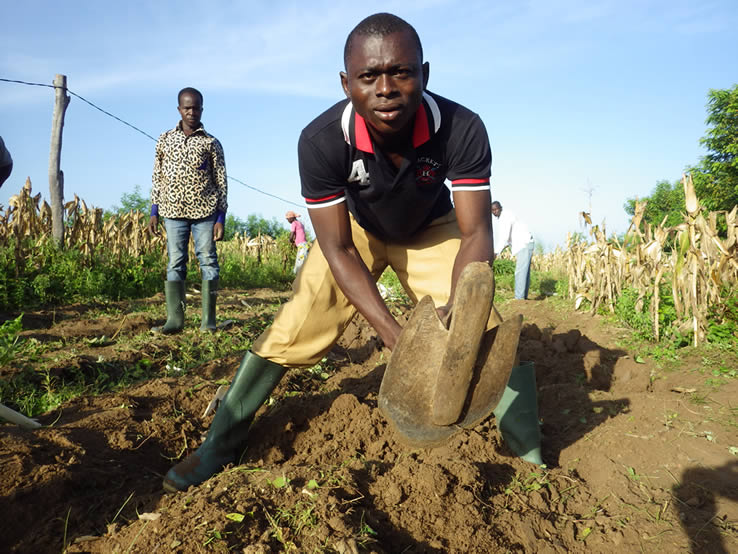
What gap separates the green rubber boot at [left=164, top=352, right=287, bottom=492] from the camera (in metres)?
2.35

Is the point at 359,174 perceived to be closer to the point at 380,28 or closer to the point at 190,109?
the point at 380,28

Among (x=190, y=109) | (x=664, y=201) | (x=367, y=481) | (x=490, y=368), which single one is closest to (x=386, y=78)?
(x=490, y=368)

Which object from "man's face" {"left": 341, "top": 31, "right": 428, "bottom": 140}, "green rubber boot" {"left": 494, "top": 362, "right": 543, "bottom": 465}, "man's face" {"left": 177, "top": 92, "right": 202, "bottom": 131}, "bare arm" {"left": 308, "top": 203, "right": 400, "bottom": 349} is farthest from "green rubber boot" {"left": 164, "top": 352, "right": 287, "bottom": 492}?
"man's face" {"left": 177, "top": 92, "right": 202, "bottom": 131}

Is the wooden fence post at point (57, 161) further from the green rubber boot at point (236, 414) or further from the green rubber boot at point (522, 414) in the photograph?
the green rubber boot at point (522, 414)

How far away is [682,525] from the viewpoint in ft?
6.47

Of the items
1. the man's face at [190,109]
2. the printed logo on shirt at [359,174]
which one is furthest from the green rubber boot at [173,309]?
the printed logo on shirt at [359,174]

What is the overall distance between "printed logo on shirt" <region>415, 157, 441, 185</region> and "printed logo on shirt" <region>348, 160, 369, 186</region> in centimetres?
23

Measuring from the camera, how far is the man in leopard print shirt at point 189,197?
5223 millimetres

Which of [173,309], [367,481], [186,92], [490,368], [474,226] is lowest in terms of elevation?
[367,481]

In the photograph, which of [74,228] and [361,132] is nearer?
[361,132]

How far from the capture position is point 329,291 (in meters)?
2.44

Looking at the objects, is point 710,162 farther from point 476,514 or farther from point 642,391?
point 476,514

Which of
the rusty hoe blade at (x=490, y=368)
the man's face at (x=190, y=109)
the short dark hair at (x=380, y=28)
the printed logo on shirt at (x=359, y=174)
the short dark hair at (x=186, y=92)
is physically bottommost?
the rusty hoe blade at (x=490, y=368)

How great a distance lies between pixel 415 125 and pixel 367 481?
1477 mm
